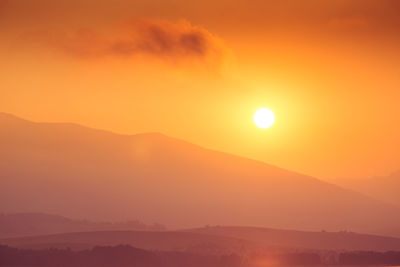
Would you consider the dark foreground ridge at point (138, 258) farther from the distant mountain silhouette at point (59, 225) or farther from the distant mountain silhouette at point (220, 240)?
the distant mountain silhouette at point (59, 225)

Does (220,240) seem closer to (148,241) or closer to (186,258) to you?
(186,258)

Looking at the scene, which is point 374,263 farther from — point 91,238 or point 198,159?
point 91,238

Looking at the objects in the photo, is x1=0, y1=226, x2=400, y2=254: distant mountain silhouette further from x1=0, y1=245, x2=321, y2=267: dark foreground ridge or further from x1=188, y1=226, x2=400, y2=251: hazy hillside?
x1=0, y1=245, x2=321, y2=267: dark foreground ridge

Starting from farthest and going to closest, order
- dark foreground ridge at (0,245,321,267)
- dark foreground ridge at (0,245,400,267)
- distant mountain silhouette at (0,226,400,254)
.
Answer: distant mountain silhouette at (0,226,400,254), dark foreground ridge at (0,245,400,267), dark foreground ridge at (0,245,321,267)

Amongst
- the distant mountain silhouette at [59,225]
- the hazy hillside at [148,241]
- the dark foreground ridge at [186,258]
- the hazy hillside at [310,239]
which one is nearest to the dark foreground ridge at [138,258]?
the dark foreground ridge at [186,258]

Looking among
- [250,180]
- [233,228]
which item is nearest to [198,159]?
[250,180]

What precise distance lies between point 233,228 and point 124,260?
2948mm

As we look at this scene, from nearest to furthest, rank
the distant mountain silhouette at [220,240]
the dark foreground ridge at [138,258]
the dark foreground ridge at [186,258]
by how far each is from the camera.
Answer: the dark foreground ridge at [138,258] < the dark foreground ridge at [186,258] < the distant mountain silhouette at [220,240]

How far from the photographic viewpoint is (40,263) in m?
16.5

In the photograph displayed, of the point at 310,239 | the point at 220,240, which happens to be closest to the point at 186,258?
the point at 220,240

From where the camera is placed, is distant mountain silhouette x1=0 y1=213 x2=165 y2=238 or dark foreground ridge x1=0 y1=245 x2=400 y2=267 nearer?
distant mountain silhouette x1=0 y1=213 x2=165 y2=238

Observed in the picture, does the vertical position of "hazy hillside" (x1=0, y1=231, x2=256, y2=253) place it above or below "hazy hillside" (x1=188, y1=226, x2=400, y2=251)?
below

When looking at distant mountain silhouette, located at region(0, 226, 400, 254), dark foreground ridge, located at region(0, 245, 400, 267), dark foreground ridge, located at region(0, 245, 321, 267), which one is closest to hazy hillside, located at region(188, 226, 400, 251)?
distant mountain silhouette, located at region(0, 226, 400, 254)

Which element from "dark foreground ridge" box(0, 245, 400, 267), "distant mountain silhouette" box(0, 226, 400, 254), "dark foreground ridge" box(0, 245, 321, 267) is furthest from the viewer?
"distant mountain silhouette" box(0, 226, 400, 254)
